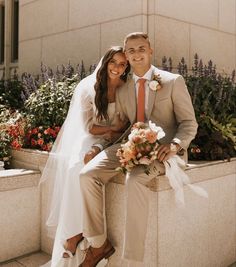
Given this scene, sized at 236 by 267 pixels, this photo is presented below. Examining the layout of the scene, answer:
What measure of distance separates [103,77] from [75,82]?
6.31ft

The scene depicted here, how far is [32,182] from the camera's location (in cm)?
496

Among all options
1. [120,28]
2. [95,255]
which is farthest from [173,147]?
[120,28]

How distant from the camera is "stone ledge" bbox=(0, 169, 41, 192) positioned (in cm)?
468

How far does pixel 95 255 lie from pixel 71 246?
0.33 m

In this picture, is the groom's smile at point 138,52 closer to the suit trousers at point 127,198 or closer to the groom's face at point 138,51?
the groom's face at point 138,51

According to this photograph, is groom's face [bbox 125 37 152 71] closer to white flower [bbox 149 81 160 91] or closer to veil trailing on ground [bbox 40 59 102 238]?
white flower [bbox 149 81 160 91]

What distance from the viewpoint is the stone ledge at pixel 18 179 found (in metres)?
4.68

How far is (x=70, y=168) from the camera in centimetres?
416

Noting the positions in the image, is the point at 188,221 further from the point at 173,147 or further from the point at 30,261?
the point at 30,261

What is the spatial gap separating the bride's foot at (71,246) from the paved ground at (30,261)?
84 cm

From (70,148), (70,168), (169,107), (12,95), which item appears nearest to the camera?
→ (169,107)

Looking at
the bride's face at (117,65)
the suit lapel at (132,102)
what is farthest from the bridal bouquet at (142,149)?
the bride's face at (117,65)

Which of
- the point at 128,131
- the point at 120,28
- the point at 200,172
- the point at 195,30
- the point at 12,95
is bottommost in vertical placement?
the point at 200,172

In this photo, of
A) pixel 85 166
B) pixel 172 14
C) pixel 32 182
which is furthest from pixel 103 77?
pixel 172 14
